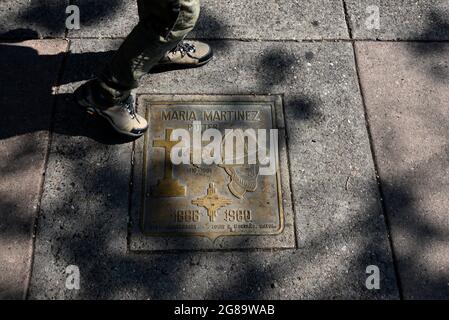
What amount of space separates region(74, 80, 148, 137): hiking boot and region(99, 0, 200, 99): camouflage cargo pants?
0.10 meters

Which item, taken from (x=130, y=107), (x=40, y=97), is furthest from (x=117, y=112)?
(x=40, y=97)

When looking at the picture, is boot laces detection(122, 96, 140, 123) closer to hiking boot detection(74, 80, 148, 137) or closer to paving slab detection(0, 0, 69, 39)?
hiking boot detection(74, 80, 148, 137)

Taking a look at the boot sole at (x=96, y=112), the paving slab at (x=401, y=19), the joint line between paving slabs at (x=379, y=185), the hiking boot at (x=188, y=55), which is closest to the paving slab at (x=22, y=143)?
the boot sole at (x=96, y=112)

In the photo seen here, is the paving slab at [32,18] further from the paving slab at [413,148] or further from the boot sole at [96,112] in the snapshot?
the paving slab at [413,148]

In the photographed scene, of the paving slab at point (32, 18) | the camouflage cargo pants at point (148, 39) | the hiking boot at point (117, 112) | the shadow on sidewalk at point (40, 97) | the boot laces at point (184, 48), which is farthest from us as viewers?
the paving slab at point (32, 18)

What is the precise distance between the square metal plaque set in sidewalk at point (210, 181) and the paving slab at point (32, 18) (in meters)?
0.83

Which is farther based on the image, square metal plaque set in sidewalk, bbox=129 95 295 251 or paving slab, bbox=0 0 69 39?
paving slab, bbox=0 0 69 39

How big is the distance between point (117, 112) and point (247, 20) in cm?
115

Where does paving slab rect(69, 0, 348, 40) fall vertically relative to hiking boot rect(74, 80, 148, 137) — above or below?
above

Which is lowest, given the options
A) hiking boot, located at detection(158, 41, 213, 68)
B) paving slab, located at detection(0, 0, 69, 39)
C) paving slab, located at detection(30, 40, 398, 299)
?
paving slab, located at detection(30, 40, 398, 299)

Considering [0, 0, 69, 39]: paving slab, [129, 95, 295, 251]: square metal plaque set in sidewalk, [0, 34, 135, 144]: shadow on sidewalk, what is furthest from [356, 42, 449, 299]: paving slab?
[0, 0, 69, 39]: paving slab

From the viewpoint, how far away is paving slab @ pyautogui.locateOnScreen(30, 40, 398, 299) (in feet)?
8.07

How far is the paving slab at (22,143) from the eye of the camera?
2479 millimetres

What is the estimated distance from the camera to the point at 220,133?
2.84 m
